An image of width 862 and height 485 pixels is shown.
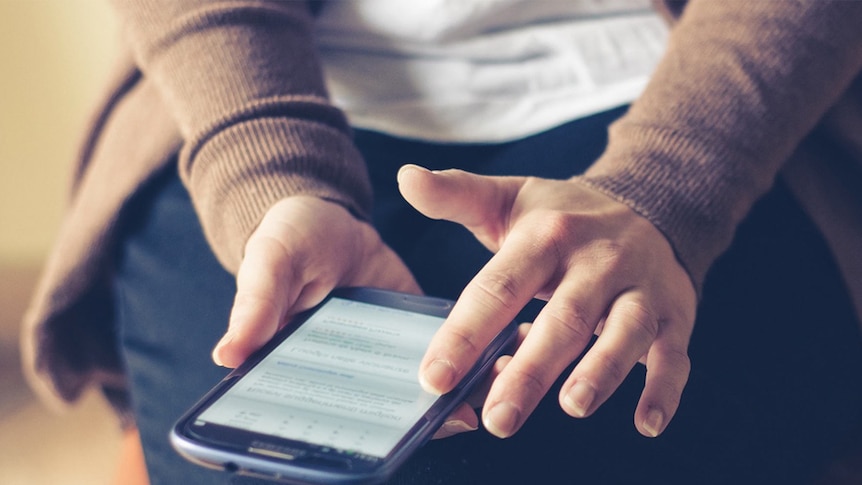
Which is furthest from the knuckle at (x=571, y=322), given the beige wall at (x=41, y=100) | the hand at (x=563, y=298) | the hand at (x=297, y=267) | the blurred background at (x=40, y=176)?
the beige wall at (x=41, y=100)

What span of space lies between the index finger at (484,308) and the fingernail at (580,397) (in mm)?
45

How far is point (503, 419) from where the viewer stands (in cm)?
34

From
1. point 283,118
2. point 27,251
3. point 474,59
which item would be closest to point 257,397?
point 283,118

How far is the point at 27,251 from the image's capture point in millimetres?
1326

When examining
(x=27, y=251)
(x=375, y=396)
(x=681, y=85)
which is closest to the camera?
(x=375, y=396)

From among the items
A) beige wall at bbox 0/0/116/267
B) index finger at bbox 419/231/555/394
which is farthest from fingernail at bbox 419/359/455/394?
beige wall at bbox 0/0/116/267

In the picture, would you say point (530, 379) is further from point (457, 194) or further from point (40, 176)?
point (40, 176)

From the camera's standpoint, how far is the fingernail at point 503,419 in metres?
0.34

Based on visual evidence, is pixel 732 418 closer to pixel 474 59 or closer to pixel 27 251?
pixel 474 59

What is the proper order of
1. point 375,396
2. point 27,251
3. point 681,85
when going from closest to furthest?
point 375,396, point 681,85, point 27,251

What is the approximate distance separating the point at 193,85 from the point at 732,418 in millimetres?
386

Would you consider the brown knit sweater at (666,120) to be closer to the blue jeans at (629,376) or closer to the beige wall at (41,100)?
the blue jeans at (629,376)

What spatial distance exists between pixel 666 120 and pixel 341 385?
25cm

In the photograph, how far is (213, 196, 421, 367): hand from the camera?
0.39 metres
